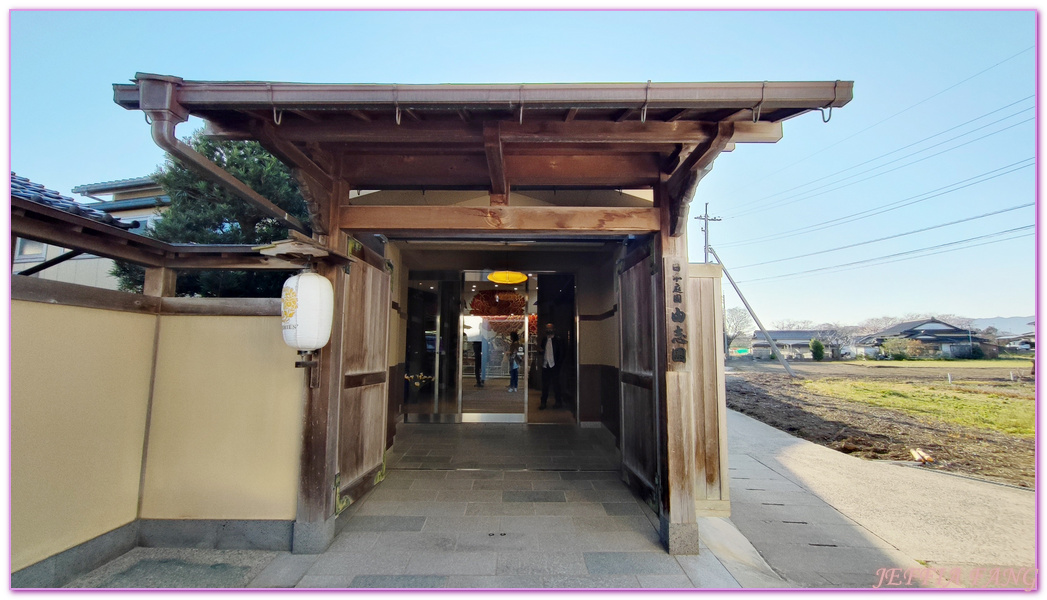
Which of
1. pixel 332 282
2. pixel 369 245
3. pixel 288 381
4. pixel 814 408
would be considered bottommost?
pixel 814 408

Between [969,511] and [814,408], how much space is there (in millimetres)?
8334

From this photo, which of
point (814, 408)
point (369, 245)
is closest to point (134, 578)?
point (369, 245)

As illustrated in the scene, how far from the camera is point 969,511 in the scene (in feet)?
14.4

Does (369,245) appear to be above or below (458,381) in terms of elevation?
above

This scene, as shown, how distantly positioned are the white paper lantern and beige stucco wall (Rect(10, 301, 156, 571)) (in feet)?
4.20

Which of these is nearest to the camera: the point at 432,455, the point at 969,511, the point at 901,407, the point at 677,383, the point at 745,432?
the point at 677,383

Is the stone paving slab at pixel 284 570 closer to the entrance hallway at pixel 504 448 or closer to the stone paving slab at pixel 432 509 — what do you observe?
the stone paving slab at pixel 432 509

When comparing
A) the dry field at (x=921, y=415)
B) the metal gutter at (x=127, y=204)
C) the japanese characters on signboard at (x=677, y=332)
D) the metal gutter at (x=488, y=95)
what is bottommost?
the dry field at (x=921, y=415)

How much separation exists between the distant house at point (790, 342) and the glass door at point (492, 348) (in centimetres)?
3977

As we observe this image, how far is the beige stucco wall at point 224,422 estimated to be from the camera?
11.2 feet

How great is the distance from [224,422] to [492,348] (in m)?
5.64

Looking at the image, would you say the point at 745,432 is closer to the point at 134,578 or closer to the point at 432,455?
the point at 432,455

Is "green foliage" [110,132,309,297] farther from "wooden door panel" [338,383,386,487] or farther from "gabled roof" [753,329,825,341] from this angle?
"gabled roof" [753,329,825,341]

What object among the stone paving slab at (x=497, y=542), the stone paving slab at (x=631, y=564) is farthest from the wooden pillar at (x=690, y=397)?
the stone paving slab at (x=497, y=542)
